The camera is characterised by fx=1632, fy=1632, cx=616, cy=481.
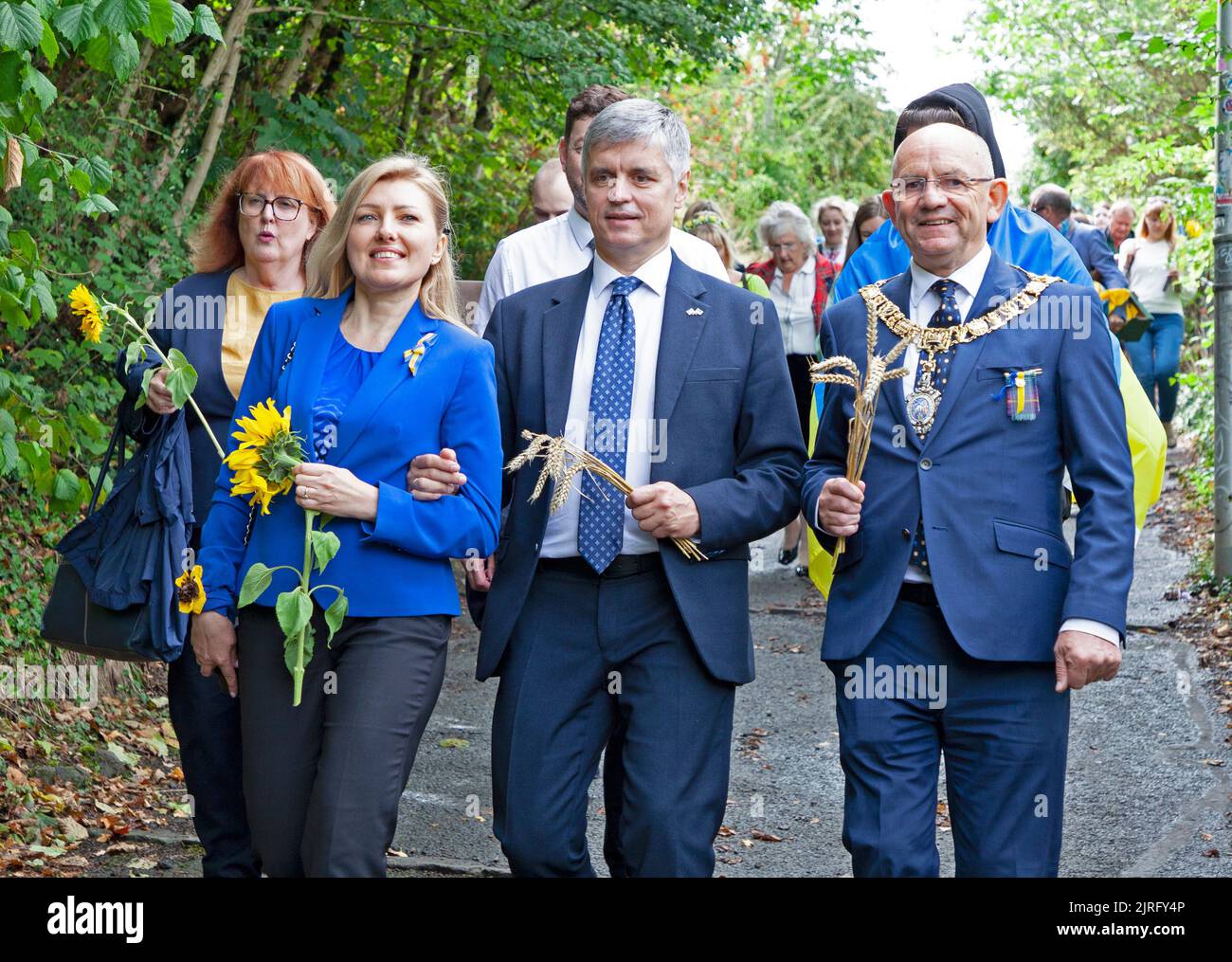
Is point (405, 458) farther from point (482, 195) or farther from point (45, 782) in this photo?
point (482, 195)

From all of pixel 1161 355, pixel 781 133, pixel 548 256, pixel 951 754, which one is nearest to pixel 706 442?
pixel 951 754

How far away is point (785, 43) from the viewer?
28.1m

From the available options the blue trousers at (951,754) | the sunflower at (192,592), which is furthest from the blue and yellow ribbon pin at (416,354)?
the blue trousers at (951,754)

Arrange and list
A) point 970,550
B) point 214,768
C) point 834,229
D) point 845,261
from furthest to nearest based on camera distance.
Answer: point 834,229
point 845,261
point 214,768
point 970,550

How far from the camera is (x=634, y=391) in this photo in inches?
171

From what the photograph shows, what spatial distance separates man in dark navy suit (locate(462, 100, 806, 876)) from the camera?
4.22 meters

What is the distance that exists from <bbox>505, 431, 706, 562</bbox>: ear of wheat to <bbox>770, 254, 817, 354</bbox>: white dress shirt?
23.7ft

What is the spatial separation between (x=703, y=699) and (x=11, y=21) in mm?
2528

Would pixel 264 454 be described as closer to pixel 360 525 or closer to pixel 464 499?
pixel 360 525

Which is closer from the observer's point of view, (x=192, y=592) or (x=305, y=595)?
(x=305, y=595)

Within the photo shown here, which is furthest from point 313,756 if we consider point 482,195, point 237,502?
point 482,195

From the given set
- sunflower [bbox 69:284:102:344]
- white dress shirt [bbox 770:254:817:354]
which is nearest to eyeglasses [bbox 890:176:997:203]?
sunflower [bbox 69:284:102:344]

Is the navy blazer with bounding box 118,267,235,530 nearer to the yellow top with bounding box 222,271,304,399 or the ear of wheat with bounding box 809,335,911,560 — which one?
the yellow top with bounding box 222,271,304,399

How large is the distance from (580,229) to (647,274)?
1259 mm
